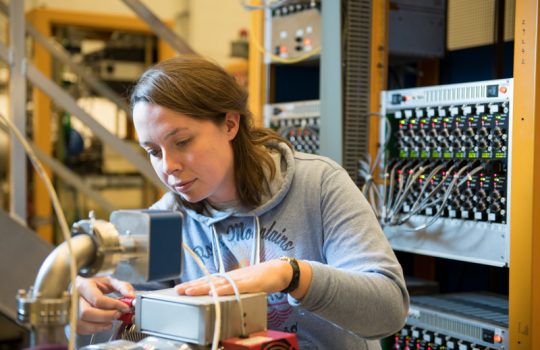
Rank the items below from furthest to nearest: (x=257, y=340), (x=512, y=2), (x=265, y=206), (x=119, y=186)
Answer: (x=119, y=186)
(x=512, y=2)
(x=265, y=206)
(x=257, y=340)

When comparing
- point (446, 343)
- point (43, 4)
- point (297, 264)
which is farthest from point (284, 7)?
point (43, 4)

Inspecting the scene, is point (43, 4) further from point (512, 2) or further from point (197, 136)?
point (197, 136)

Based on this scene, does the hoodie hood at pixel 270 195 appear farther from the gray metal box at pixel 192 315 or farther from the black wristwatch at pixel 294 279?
the gray metal box at pixel 192 315

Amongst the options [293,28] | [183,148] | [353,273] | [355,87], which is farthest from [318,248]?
[293,28]

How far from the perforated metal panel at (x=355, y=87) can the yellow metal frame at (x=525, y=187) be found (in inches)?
28.7

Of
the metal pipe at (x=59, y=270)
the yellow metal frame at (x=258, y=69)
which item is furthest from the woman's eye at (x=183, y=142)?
the yellow metal frame at (x=258, y=69)

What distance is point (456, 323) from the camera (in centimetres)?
230

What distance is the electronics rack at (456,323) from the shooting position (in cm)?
218

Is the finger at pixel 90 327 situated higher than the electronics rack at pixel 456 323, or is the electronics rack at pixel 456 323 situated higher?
the finger at pixel 90 327

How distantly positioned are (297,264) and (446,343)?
4.26ft

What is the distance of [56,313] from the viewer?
81cm

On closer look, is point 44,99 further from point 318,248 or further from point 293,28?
point 318,248

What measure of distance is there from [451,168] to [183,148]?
4.05ft

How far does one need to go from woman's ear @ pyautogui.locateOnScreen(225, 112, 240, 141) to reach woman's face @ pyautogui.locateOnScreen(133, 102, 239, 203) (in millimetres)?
31
